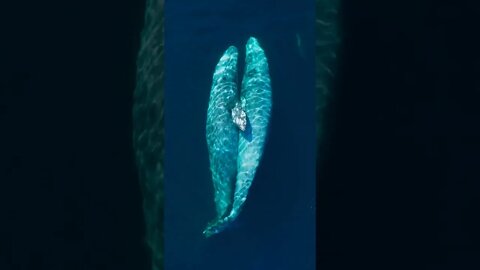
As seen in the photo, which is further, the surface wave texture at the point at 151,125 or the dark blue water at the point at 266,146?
the surface wave texture at the point at 151,125

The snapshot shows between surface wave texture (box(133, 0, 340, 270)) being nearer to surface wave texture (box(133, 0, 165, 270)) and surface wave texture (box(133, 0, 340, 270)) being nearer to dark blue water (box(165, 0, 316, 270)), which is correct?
surface wave texture (box(133, 0, 165, 270))

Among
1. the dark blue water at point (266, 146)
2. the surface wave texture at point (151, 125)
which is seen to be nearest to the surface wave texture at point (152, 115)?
the surface wave texture at point (151, 125)

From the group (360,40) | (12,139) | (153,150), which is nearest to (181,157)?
(153,150)

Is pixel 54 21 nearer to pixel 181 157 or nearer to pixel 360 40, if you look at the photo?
pixel 181 157

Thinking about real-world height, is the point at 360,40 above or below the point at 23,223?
above

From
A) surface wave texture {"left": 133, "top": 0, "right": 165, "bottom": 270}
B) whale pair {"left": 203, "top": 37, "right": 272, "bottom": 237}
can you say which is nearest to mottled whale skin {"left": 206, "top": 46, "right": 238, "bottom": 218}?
whale pair {"left": 203, "top": 37, "right": 272, "bottom": 237}

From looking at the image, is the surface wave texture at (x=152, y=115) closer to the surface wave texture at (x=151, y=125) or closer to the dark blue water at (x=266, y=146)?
the surface wave texture at (x=151, y=125)

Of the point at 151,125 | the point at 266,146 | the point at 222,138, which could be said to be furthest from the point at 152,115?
the point at 266,146
